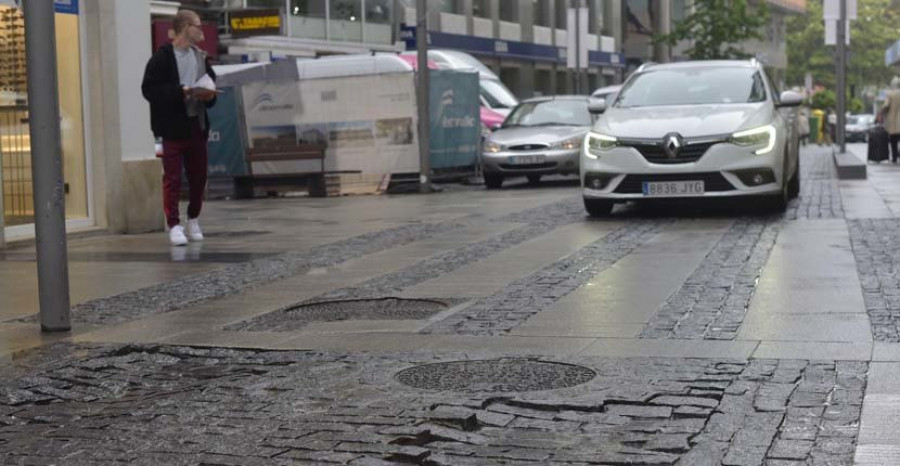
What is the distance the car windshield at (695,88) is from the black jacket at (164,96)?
4878 mm

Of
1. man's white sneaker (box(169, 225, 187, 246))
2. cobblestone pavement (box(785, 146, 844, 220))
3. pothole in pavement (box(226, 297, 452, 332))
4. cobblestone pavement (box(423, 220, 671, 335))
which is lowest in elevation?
pothole in pavement (box(226, 297, 452, 332))

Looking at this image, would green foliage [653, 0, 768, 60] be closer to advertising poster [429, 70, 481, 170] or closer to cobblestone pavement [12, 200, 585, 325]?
advertising poster [429, 70, 481, 170]

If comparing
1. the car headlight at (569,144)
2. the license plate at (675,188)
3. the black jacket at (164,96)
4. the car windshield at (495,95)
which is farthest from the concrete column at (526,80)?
the black jacket at (164,96)

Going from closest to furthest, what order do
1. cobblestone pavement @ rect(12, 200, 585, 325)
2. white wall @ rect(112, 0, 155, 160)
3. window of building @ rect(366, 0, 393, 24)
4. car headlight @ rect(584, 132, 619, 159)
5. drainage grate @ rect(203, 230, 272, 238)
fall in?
cobblestone pavement @ rect(12, 200, 585, 325) → drainage grate @ rect(203, 230, 272, 238) → white wall @ rect(112, 0, 155, 160) → car headlight @ rect(584, 132, 619, 159) → window of building @ rect(366, 0, 393, 24)

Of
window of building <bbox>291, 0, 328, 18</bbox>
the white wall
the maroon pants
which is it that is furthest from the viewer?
window of building <bbox>291, 0, 328, 18</bbox>

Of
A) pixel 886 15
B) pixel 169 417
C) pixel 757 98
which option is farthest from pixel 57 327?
pixel 886 15

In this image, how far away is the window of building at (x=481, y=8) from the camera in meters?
49.4

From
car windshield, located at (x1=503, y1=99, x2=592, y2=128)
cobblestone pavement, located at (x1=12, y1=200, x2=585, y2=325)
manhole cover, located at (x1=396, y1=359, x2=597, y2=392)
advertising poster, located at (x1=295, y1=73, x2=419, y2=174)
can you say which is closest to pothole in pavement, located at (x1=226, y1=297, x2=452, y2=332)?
cobblestone pavement, located at (x1=12, y1=200, x2=585, y2=325)

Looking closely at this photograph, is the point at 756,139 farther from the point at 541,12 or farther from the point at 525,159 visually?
the point at 541,12

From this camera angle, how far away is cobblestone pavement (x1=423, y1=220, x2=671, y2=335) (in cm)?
721

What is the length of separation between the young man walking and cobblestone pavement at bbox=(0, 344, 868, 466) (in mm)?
5764

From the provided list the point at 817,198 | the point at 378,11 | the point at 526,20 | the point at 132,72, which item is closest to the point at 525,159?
the point at 817,198

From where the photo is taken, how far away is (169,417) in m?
5.25

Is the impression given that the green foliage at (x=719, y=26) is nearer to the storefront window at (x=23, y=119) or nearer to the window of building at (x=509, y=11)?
the window of building at (x=509, y=11)
